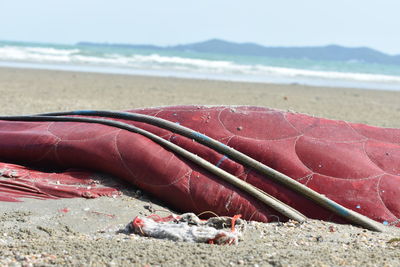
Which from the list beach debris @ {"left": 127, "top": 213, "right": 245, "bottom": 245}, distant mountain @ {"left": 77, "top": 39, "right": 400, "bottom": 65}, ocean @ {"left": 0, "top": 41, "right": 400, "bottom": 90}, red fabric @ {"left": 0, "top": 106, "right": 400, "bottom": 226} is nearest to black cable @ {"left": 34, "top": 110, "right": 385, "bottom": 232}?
red fabric @ {"left": 0, "top": 106, "right": 400, "bottom": 226}

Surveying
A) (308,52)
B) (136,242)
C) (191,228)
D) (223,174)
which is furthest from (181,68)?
(308,52)

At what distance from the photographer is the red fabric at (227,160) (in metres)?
3.70

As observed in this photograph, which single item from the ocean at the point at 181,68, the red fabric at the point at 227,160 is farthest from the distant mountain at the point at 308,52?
the red fabric at the point at 227,160

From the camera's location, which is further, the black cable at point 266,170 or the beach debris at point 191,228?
the black cable at point 266,170

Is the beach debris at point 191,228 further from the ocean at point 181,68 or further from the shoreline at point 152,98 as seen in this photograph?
the ocean at point 181,68

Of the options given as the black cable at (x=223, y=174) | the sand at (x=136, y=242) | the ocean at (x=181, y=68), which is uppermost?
the black cable at (x=223, y=174)

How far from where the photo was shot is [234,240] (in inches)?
124

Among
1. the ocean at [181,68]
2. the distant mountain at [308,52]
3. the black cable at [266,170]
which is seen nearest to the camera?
the black cable at [266,170]

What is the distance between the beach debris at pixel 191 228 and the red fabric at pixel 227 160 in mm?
233

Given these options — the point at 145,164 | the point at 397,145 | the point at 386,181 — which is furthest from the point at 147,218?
the point at 397,145

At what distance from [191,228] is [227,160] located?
805mm

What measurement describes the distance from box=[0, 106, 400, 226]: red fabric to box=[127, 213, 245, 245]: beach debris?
233 millimetres

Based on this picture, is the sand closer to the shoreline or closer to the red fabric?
the red fabric

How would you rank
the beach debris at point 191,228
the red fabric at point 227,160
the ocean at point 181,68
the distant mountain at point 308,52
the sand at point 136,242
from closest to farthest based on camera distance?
1. the sand at point 136,242
2. the beach debris at point 191,228
3. the red fabric at point 227,160
4. the ocean at point 181,68
5. the distant mountain at point 308,52
